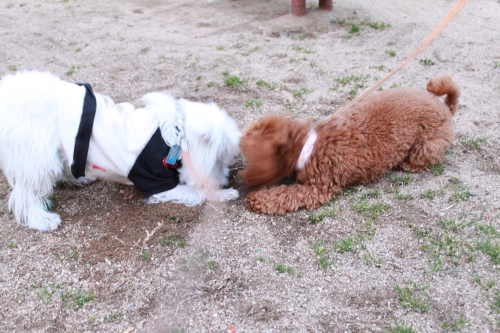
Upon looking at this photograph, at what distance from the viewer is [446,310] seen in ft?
7.17

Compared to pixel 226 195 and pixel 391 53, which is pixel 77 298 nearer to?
pixel 226 195

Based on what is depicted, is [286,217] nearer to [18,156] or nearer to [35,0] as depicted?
[18,156]

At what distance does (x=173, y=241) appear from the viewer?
9.03 ft

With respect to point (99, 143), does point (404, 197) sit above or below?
below

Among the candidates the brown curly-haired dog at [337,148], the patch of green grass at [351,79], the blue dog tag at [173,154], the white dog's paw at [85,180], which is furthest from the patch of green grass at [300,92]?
the white dog's paw at [85,180]

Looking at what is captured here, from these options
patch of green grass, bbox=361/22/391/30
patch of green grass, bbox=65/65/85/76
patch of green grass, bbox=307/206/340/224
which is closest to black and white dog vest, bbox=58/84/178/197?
patch of green grass, bbox=307/206/340/224

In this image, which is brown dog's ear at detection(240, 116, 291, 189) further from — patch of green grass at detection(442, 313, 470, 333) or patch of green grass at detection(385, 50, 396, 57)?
patch of green grass at detection(385, 50, 396, 57)

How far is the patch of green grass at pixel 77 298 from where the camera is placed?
2338 mm

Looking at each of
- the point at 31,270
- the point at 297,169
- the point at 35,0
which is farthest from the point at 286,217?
the point at 35,0

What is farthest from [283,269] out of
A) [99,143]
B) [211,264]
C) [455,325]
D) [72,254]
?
[99,143]

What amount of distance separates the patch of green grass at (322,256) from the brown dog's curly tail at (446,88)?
1.70 m

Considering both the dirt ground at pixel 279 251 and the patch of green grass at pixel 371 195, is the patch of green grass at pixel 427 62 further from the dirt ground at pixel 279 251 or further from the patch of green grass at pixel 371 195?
the patch of green grass at pixel 371 195

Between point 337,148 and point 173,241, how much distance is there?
134cm

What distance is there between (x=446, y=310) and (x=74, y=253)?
2278 mm
